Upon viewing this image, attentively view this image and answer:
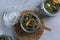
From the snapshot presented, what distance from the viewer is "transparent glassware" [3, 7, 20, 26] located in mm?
1377

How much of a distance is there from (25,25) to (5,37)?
111mm

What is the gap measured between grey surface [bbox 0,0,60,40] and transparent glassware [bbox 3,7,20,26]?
0.06ft

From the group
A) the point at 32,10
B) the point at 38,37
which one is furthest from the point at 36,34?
the point at 32,10

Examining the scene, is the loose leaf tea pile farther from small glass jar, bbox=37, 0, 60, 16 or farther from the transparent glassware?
the transparent glassware

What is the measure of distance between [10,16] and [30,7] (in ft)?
0.36

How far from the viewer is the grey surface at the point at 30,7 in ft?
4.50

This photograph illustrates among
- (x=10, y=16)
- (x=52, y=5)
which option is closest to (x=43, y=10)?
(x=52, y=5)

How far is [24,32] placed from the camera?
1.36 metres

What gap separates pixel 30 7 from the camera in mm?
1389

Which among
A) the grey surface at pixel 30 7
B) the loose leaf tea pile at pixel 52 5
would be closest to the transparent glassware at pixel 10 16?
the grey surface at pixel 30 7

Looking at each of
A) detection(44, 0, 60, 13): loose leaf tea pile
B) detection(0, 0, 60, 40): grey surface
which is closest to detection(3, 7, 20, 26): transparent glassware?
detection(0, 0, 60, 40): grey surface

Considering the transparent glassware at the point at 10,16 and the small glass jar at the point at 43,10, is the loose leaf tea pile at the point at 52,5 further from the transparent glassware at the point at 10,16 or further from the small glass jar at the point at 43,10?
the transparent glassware at the point at 10,16

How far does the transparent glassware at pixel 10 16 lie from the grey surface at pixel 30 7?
0.02m

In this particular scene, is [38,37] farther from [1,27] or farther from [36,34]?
[1,27]
